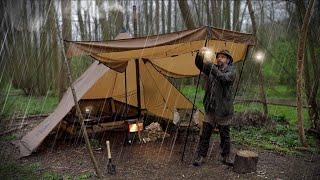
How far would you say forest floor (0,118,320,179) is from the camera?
18.1 ft

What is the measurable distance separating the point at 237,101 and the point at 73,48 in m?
9.22

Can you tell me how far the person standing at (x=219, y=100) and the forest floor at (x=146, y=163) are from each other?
321 mm

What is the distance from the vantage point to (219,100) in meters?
5.77

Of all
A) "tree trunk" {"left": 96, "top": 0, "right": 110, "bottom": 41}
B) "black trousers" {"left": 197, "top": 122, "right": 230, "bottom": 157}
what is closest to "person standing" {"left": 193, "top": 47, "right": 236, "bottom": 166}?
"black trousers" {"left": 197, "top": 122, "right": 230, "bottom": 157}

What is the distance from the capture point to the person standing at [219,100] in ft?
18.5

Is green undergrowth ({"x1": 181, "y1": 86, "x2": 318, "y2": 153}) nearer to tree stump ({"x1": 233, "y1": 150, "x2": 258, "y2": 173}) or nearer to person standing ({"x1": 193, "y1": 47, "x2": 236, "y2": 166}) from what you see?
tree stump ({"x1": 233, "y1": 150, "x2": 258, "y2": 173})

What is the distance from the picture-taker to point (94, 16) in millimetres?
20281

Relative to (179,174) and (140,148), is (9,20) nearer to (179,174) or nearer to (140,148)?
(179,174)

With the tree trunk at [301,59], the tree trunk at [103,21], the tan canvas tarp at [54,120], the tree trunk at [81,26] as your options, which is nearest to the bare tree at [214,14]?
the tree trunk at [103,21]

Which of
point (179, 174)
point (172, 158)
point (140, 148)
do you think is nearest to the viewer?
point (179, 174)

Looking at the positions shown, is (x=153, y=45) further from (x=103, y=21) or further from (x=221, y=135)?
(x=103, y=21)

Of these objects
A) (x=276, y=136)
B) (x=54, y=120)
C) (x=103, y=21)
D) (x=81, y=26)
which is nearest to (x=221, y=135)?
(x=276, y=136)

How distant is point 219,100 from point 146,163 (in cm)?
159

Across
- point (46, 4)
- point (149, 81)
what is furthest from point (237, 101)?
point (46, 4)
